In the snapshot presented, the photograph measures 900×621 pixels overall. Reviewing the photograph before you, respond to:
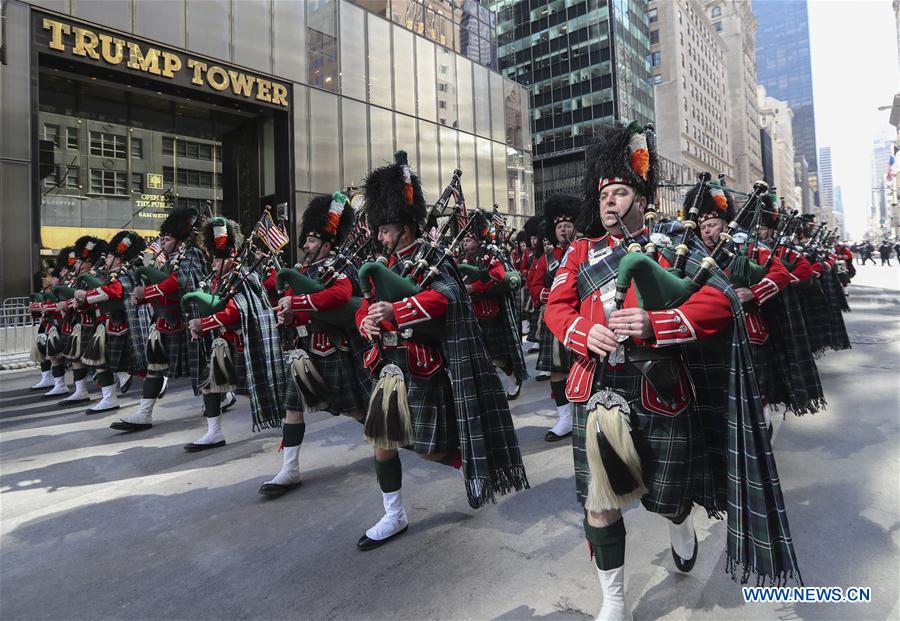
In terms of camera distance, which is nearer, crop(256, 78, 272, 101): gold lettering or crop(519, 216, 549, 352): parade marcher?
crop(519, 216, 549, 352): parade marcher

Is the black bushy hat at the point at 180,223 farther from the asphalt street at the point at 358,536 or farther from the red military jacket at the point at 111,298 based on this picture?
the asphalt street at the point at 358,536

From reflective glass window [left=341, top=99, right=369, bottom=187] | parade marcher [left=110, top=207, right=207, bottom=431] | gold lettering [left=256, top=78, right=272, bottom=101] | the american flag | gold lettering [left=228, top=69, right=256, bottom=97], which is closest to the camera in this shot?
the american flag

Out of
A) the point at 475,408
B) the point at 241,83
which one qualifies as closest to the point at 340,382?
the point at 475,408

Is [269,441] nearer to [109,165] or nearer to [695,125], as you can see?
[109,165]

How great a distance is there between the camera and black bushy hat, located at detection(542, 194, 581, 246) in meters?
6.00

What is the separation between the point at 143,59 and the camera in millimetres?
13117

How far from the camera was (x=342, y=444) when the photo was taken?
5152 millimetres

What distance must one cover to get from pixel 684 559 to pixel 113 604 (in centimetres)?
286

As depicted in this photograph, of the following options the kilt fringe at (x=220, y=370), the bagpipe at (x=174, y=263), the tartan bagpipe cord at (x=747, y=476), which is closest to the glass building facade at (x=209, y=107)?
the bagpipe at (x=174, y=263)

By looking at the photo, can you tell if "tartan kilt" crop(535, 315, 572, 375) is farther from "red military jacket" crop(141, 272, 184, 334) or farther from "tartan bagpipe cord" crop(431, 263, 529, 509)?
"red military jacket" crop(141, 272, 184, 334)

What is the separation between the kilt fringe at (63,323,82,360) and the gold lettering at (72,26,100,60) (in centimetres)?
842

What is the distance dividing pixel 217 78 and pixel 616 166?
603 inches

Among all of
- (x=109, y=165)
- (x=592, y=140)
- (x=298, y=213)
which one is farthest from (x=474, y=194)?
(x=592, y=140)

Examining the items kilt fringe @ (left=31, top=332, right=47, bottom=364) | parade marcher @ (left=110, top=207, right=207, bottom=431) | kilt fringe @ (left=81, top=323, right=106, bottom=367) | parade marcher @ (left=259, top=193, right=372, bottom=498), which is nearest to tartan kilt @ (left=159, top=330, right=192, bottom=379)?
parade marcher @ (left=110, top=207, right=207, bottom=431)
